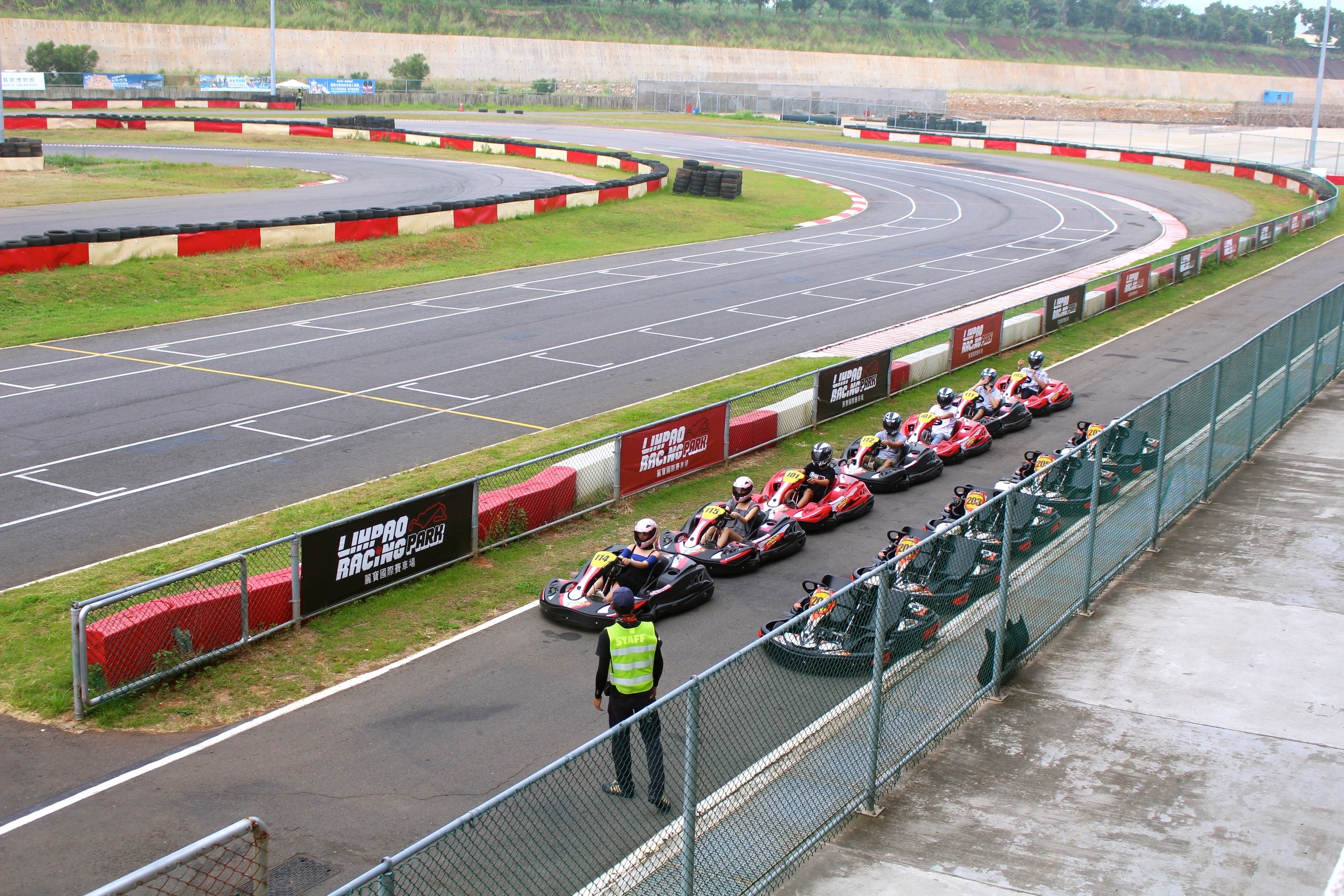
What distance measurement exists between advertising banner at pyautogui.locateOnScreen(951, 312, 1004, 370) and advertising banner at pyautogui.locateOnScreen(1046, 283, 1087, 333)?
261 centimetres

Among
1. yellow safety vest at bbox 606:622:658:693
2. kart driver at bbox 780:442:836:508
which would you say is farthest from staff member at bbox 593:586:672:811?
kart driver at bbox 780:442:836:508

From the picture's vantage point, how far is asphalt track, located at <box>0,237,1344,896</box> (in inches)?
347

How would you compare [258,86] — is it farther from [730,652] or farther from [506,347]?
[730,652]

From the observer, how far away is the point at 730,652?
1230 cm

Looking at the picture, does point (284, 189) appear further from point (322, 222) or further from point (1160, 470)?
point (1160, 470)

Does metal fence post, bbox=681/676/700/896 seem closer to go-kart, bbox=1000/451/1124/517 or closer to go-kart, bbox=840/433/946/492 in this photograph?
go-kart, bbox=1000/451/1124/517

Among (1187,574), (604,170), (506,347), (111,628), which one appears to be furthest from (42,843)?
(604,170)

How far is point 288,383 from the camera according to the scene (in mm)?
22641

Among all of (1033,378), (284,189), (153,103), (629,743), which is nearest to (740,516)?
(629,743)

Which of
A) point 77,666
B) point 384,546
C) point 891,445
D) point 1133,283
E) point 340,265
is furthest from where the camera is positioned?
point 340,265

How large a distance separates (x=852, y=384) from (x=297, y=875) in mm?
15129

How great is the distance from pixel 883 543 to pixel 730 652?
13.8 ft

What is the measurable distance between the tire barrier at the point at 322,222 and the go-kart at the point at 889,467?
66.2 feet

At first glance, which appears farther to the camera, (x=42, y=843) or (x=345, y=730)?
(x=345, y=730)
